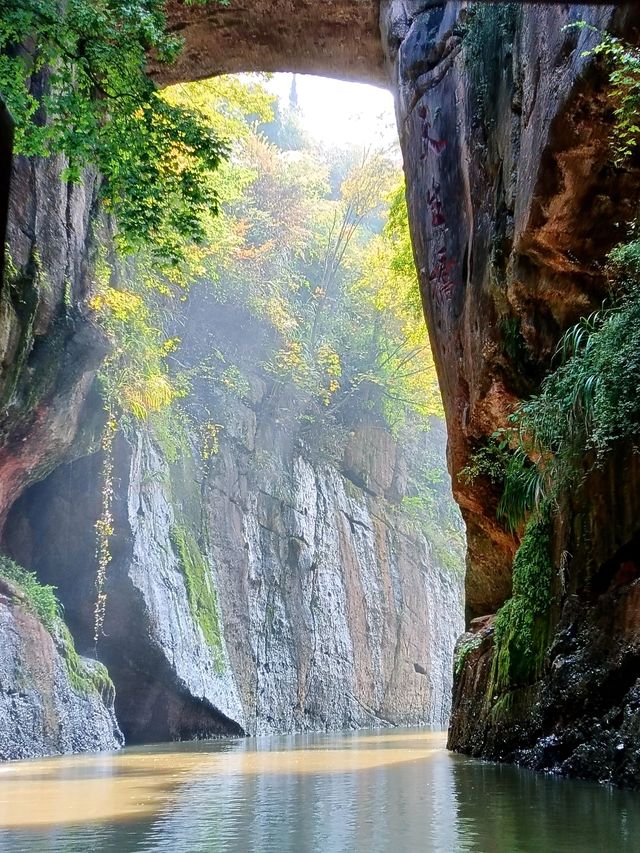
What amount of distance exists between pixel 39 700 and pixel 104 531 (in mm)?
4163

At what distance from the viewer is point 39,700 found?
12367 millimetres

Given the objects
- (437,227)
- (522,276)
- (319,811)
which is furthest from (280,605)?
(319,811)

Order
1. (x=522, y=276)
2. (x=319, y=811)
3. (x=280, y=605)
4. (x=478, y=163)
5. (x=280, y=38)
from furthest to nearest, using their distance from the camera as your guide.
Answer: (x=280, y=605) < (x=280, y=38) < (x=478, y=163) < (x=522, y=276) < (x=319, y=811)

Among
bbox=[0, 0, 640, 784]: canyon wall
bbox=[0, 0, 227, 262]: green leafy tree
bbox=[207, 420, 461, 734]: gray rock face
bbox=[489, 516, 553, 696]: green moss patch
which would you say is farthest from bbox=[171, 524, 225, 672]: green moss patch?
bbox=[0, 0, 227, 262]: green leafy tree

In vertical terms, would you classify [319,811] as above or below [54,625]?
below

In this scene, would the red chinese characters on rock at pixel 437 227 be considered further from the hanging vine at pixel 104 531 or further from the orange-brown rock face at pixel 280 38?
the hanging vine at pixel 104 531

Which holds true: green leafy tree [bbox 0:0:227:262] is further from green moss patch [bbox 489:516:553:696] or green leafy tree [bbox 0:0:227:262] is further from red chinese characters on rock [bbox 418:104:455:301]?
green moss patch [bbox 489:516:553:696]

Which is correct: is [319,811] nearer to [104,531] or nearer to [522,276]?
[522,276]

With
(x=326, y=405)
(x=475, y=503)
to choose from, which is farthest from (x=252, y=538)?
(x=475, y=503)

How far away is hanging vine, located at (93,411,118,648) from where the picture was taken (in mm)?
15938

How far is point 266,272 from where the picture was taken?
26.7 m

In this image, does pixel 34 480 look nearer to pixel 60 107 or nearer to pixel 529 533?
pixel 60 107

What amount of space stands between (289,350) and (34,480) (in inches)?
472

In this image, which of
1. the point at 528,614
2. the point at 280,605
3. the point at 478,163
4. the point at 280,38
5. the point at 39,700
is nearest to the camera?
the point at 528,614
